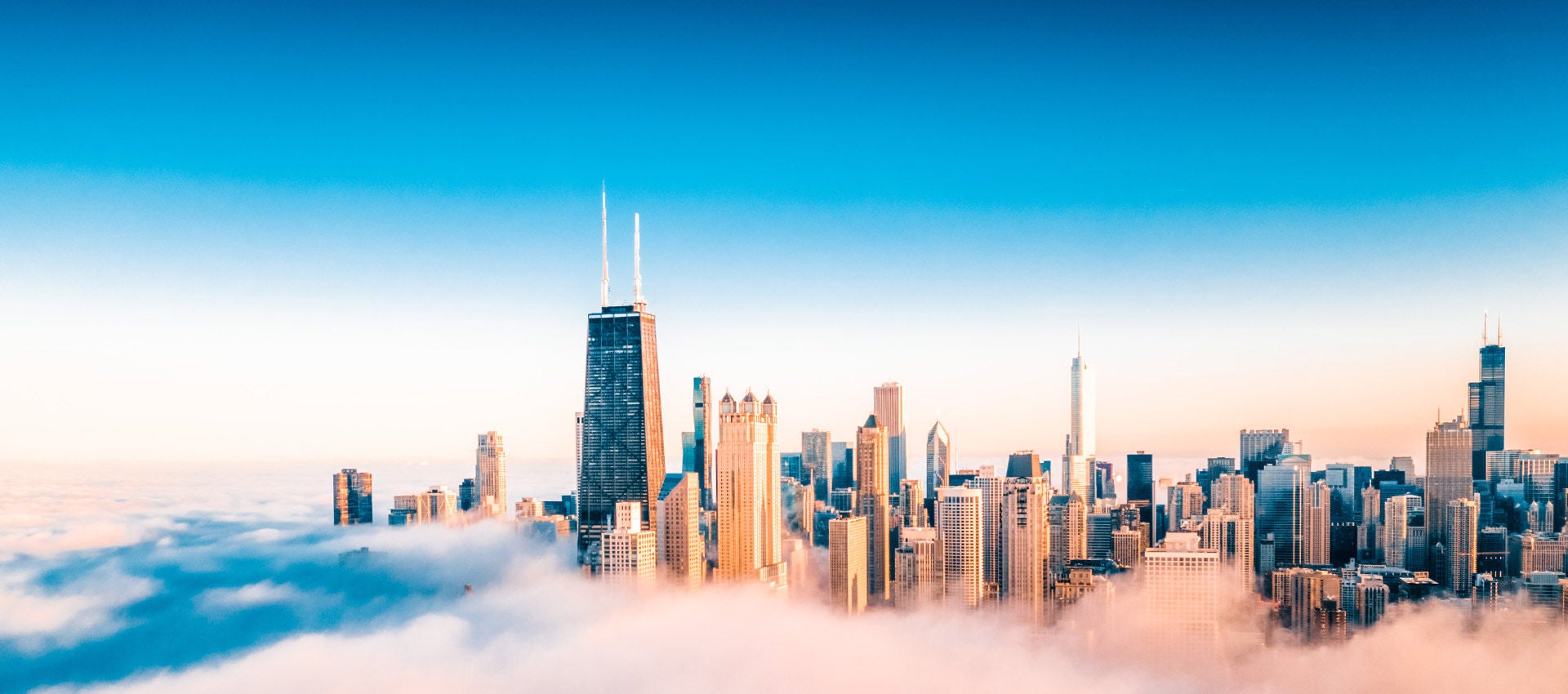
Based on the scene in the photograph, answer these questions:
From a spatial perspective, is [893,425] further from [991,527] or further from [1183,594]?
[1183,594]

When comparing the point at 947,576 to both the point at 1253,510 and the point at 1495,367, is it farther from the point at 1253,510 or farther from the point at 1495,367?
the point at 1495,367

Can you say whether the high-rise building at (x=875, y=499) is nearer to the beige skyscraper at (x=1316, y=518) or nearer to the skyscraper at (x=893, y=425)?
the skyscraper at (x=893, y=425)

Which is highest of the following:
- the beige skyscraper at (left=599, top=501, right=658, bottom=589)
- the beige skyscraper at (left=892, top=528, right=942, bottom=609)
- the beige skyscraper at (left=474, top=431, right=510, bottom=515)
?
the beige skyscraper at (left=474, top=431, right=510, bottom=515)

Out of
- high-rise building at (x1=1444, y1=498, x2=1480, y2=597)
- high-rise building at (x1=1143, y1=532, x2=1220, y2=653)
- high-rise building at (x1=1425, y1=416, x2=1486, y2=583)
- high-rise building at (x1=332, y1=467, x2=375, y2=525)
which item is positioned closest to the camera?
high-rise building at (x1=332, y1=467, x2=375, y2=525)

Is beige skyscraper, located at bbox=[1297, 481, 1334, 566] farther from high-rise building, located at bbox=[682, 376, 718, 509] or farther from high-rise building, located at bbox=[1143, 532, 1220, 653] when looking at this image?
high-rise building, located at bbox=[682, 376, 718, 509]

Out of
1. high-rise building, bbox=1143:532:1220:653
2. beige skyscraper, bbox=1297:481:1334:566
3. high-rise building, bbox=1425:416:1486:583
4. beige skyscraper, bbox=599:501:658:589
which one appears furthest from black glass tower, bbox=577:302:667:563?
high-rise building, bbox=1425:416:1486:583

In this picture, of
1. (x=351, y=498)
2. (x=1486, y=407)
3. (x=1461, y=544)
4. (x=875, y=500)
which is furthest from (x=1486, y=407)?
(x=351, y=498)
